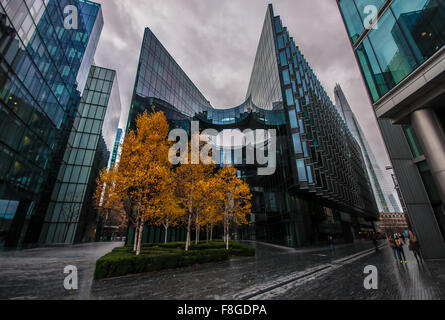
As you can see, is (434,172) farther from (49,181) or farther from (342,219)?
(49,181)

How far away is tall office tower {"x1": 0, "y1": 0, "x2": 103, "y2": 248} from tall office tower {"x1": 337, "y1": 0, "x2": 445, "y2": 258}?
3233cm

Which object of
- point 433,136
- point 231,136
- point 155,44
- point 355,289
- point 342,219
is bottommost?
point 355,289

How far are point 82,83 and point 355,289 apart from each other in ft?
155

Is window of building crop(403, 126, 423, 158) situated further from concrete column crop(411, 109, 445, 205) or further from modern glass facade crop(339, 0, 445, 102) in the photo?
modern glass facade crop(339, 0, 445, 102)

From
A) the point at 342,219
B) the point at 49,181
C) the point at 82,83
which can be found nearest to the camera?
the point at 49,181

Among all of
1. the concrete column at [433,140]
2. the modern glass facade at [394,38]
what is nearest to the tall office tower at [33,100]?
the modern glass facade at [394,38]

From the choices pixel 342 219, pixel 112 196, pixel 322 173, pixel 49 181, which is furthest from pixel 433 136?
pixel 49 181

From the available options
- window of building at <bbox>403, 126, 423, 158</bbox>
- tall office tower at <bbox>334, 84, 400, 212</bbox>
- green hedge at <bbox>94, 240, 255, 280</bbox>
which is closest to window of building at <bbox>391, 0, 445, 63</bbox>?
window of building at <bbox>403, 126, 423, 158</bbox>

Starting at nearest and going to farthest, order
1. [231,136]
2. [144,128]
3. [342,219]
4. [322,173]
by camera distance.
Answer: [144,128], [322,173], [342,219], [231,136]

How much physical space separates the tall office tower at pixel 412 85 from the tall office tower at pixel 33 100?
32.3m

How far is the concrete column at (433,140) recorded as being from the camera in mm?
9922

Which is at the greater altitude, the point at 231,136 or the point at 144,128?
the point at 231,136

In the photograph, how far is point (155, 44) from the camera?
34406 millimetres

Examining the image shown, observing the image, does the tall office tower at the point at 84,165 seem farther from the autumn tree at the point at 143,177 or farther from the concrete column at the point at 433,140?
the concrete column at the point at 433,140
